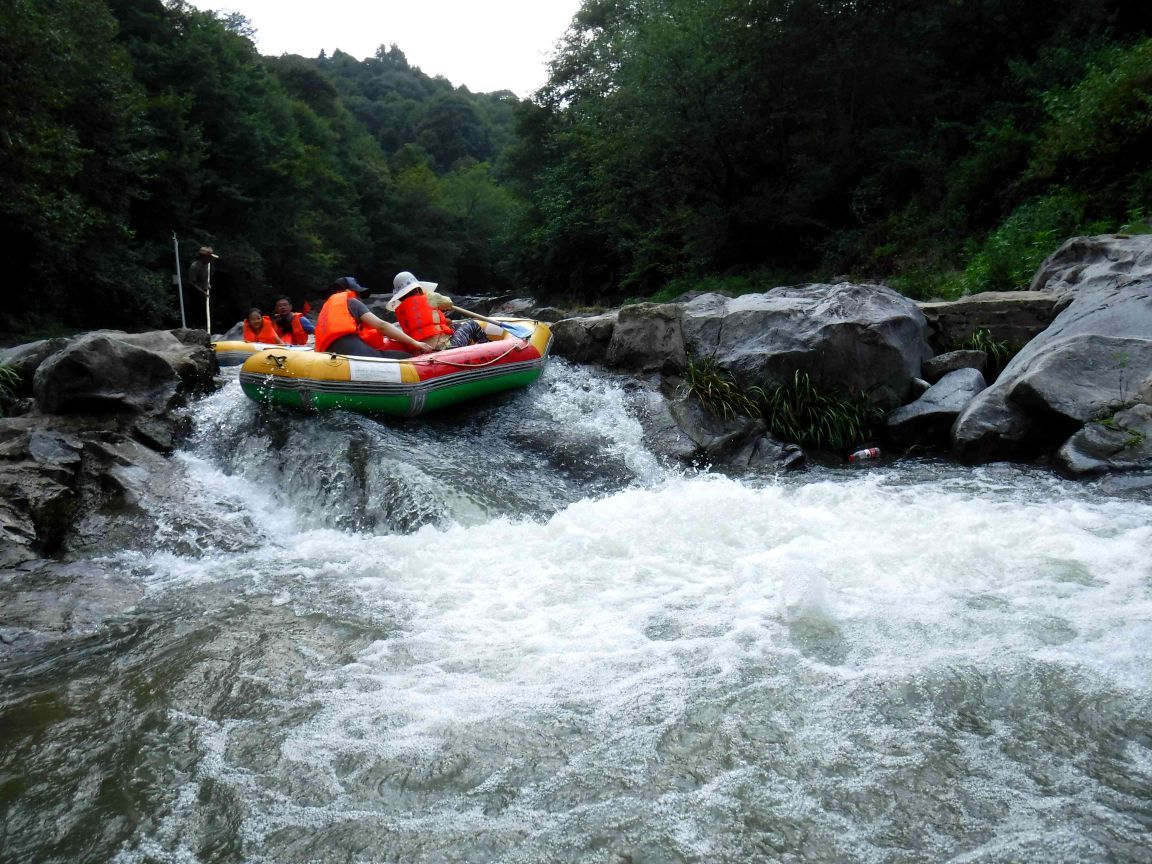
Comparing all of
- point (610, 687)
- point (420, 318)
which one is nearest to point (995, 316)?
point (420, 318)

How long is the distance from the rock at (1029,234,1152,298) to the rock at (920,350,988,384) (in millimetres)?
980

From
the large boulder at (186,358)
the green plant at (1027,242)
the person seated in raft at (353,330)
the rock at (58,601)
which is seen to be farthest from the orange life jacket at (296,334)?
the green plant at (1027,242)

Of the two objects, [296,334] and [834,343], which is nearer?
[834,343]

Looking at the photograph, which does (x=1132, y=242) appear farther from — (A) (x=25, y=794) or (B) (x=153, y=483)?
(A) (x=25, y=794)

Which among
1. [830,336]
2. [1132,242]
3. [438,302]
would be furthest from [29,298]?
[1132,242]

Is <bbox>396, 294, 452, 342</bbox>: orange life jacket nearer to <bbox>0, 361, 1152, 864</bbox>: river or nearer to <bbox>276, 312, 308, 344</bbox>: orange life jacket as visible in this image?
<bbox>0, 361, 1152, 864</bbox>: river

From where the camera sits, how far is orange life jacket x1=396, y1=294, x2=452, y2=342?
838cm

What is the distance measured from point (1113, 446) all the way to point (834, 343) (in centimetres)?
245

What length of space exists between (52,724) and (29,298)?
1622 cm

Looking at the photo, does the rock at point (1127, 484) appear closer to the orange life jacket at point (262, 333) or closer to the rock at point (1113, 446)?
the rock at point (1113, 446)

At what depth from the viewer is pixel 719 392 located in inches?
312

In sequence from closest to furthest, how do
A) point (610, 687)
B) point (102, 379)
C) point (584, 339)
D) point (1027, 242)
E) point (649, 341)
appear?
point (610, 687) → point (102, 379) → point (649, 341) → point (584, 339) → point (1027, 242)

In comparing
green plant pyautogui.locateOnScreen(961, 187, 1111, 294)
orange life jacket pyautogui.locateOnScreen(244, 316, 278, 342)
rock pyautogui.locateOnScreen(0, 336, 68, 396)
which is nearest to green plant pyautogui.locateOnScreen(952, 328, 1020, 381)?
green plant pyautogui.locateOnScreen(961, 187, 1111, 294)

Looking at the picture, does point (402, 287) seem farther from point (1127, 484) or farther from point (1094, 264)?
point (1094, 264)
